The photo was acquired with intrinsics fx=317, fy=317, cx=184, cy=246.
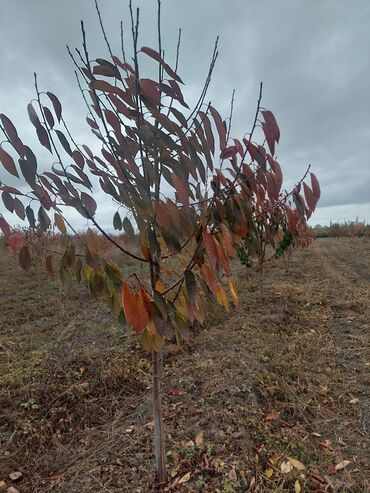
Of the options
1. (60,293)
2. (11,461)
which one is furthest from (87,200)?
(60,293)

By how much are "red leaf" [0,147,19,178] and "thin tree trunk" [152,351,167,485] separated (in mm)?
990

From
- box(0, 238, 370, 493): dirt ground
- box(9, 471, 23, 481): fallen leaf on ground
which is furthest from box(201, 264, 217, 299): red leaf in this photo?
box(9, 471, 23, 481): fallen leaf on ground

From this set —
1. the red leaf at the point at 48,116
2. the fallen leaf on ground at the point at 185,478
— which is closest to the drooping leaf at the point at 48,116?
the red leaf at the point at 48,116

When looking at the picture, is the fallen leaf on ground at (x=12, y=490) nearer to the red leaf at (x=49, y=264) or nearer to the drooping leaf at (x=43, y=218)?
the red leaf at (x=49, y=264)

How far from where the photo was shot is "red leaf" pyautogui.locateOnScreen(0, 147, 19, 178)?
36.3 inches

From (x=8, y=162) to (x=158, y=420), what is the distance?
4.44 feet

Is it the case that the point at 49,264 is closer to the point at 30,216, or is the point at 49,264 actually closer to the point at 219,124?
the point at 30,216

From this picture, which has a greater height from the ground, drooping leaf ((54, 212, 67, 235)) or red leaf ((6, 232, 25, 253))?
drooping leaf ((54, 212, 67, 235))

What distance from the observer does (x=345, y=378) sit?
9.17 ft

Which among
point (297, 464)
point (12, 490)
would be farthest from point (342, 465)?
point (12, 490)

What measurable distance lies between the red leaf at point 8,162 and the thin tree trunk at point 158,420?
39.0 inches

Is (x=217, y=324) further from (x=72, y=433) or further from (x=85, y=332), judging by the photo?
(x=72, y=433)

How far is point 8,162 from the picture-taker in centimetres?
93

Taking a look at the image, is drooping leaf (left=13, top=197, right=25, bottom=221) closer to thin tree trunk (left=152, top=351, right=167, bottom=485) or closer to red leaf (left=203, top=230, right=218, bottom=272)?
red leaf (left=203, top=230, right=218, bottom=272)
